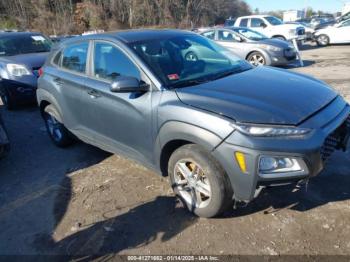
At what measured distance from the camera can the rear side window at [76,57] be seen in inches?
166

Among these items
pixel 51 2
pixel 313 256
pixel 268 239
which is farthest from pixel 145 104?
pixel 51 2

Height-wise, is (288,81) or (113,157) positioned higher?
(288,81)

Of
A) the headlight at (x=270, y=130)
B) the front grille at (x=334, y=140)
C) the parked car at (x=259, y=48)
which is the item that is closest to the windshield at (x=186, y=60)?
the headlight at (x=270, y=130)

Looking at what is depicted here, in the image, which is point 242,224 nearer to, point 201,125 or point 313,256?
point 313,256

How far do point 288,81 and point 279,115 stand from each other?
0.86 m

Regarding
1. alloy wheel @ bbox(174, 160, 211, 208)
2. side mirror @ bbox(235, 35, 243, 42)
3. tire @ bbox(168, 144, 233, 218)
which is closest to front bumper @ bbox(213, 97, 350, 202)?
tire @ bbox(168, 144, 233, 218)

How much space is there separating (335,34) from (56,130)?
17.3 meters

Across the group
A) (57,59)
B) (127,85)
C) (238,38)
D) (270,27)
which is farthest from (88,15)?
(127,85)

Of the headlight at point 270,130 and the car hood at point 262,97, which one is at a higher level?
the car hood at point 262,97

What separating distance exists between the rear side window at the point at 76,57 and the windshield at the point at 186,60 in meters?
0.93

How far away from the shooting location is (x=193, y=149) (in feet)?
9.85

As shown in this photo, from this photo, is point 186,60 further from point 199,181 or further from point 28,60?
point 28,60

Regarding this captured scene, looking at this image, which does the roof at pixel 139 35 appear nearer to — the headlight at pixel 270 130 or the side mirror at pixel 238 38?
the headlight at pixel 270 130

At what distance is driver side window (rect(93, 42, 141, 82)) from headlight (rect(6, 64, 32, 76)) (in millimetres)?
4318
